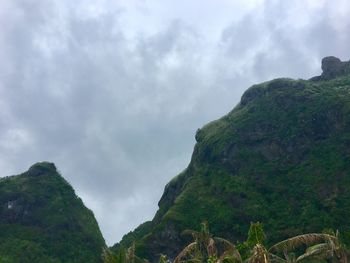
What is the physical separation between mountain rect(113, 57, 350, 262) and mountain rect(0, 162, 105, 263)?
47.1ft

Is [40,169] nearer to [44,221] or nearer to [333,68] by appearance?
[44,221]

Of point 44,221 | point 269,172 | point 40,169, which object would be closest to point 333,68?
point 269,172

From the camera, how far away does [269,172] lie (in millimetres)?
140250

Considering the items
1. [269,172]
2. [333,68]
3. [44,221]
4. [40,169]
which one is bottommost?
[269,172]

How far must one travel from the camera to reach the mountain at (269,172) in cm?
12356

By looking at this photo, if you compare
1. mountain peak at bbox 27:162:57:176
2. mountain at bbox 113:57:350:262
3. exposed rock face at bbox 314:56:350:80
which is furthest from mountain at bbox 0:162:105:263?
exposed rock face at bbox 314:56:350:80

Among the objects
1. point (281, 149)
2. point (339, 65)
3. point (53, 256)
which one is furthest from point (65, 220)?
point (339, 65)

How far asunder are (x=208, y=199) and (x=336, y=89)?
55416mm

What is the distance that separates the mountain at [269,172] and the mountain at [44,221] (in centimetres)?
1435

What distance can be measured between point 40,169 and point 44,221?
23.1 m

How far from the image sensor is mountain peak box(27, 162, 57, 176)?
171m

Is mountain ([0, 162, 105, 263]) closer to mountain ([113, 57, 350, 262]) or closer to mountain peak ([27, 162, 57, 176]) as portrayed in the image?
mountain peak ([27, 162, 57, 176])

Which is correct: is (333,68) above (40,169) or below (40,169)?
below

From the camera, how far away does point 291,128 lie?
490ft
